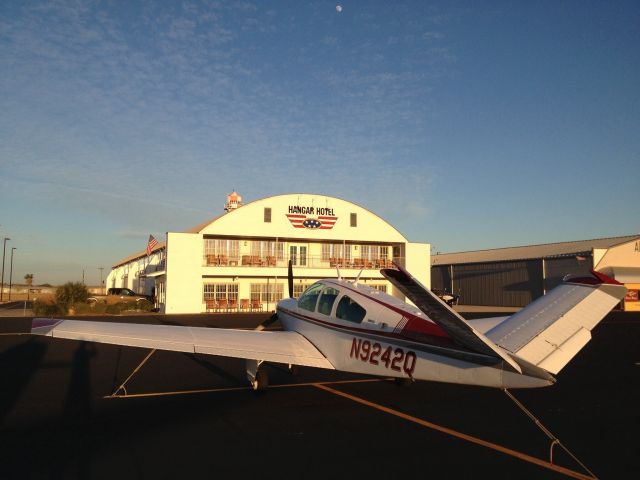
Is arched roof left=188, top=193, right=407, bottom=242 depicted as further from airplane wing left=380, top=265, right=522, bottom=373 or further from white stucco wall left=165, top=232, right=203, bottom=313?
airplane wing left=380, top=265, right=522, bottom=373

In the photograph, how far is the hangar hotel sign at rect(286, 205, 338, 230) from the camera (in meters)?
41.6

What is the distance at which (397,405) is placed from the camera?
10102 millimetres

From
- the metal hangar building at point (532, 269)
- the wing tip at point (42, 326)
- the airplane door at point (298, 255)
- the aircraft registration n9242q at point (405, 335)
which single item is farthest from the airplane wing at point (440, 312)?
the metal hangar building at point (532, 269)

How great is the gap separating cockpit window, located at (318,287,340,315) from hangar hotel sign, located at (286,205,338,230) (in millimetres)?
30586

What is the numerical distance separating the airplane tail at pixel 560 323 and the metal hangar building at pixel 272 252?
32.9 m

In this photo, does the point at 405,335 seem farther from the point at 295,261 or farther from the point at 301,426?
the point at 295,261

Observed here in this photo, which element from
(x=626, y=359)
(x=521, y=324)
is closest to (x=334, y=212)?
(x=626, y=359)

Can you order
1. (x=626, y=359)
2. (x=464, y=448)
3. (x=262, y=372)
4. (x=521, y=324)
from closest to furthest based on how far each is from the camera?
1. (x=464, y=448)
2. (x=521, y=324)
3. (x=262, y=372)
4. (x=626, y=359)

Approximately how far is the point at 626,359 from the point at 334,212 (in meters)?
28.6

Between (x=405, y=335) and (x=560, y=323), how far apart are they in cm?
247

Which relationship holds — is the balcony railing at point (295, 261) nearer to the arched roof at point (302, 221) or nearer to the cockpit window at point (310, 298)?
the arched roof at point (302, 221)

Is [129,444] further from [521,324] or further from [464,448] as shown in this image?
[521,324]

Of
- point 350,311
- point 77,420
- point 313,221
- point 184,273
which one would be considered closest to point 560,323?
point 350,311

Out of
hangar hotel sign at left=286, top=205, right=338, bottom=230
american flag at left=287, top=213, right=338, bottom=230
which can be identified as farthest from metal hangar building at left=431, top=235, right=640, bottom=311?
hangar hotel sign at left=286, top=205, right=338, bottom=230
